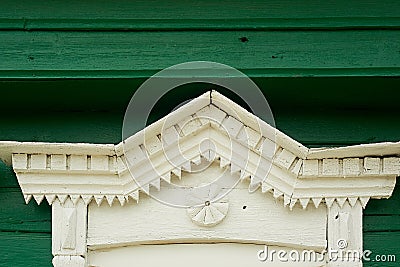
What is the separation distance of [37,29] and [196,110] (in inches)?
22.2

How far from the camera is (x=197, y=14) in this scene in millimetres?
2346

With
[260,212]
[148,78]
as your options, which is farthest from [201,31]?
[260,212]

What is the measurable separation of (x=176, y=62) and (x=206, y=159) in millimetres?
318

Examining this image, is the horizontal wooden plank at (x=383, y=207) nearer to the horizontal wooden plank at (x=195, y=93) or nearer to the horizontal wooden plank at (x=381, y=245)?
the horizontal wooden plank at (x=381, y=245)

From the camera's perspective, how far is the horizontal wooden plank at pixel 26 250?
2.29 meters

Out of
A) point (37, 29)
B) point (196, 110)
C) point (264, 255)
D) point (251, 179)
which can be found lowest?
point (264, 255)

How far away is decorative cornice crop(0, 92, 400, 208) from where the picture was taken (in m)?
2.17

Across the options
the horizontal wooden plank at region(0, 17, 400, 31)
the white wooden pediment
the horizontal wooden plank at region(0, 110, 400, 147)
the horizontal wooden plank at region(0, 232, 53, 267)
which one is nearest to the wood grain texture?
the white wooden pediment

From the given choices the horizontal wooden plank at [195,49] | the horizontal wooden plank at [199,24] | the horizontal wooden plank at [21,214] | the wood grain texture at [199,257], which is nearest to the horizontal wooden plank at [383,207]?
the wood grain texture at [199,257]

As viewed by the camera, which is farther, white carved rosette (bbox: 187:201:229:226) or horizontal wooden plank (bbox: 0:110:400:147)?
horizontal wooden plank (bbox: 0:110:400:147)

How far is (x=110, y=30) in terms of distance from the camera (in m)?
2.34

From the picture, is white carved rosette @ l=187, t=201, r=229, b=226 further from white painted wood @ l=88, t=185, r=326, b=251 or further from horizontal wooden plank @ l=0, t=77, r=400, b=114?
horizontal wooden plank @ l=0, t=77, r=400, b=114

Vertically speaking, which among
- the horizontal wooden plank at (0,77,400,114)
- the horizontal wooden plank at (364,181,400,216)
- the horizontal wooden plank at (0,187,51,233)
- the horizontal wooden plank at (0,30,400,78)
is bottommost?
the horizontal wooden plank at (0,187,51,233)

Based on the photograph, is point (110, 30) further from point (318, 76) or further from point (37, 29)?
point (318, 76)
